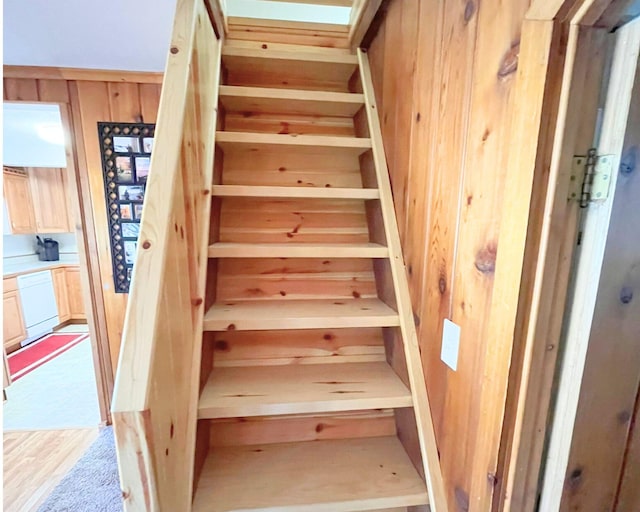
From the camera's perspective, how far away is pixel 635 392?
2.07 ft

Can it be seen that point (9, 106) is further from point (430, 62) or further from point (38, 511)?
point (430, 62)

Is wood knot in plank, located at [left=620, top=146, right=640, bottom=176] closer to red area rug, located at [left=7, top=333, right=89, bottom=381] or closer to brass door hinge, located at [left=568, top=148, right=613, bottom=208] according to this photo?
brass door hinge, located at [left=568, top=148, right=613, bottom=208]

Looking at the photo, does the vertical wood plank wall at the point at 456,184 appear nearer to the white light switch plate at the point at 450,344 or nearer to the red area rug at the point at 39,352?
the white light switch plate at the point at 450,344

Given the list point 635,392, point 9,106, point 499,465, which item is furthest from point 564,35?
point 9,106

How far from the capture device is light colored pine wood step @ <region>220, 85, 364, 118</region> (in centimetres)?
147

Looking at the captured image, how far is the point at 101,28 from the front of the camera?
1.66 m

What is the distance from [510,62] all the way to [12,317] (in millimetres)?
5328

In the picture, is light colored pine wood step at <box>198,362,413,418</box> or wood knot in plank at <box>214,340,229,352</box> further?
wood knot in plank at <box>214,340,229,352</box>

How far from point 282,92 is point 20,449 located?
2.99m

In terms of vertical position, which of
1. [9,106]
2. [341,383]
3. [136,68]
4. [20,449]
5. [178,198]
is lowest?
[20,449]

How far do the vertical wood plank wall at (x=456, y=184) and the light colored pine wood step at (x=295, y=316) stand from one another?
0.17 metres

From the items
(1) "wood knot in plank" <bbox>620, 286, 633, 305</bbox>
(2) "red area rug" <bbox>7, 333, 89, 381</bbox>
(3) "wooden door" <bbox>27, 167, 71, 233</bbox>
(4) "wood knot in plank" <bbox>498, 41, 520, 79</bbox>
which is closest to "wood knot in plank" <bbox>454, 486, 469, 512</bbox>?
(1) "wood knot in plank" <bbox>620, 286, 633, 305</bbox>

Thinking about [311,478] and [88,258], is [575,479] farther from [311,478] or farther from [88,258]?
[88,258]

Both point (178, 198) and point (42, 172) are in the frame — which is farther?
point (42, 172)
